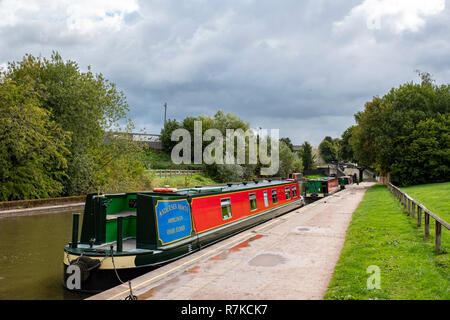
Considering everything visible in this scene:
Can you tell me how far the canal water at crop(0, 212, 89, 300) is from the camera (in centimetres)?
750

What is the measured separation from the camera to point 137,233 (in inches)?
316

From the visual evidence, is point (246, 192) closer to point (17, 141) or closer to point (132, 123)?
point (17, 141)

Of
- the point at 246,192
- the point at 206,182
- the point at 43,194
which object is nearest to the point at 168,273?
the point at 246,192

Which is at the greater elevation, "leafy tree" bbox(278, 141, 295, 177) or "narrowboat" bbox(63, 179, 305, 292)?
"leafy tree" bbox(278, 141, 295, 177)

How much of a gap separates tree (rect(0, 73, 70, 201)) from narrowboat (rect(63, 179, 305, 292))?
13007mm

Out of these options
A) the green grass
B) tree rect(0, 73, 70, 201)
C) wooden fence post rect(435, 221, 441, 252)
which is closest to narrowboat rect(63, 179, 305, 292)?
the green grass

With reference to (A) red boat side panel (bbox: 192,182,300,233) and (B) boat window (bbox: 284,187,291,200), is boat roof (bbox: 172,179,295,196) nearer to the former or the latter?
(A) red boat side panel (bbox: 192,182,300,233)

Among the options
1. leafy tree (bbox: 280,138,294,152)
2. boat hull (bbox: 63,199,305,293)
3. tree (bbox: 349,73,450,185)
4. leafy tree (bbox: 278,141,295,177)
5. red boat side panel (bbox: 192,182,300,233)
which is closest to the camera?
boat hull (bbox: 63,199,305,293)

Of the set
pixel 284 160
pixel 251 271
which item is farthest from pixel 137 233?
pixel 284 160

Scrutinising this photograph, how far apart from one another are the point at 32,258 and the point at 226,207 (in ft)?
18.8

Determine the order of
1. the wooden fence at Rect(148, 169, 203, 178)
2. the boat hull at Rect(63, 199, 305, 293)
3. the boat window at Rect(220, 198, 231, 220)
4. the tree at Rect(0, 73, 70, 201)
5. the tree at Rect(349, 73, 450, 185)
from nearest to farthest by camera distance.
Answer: the boat hull at Rect(63, 199, 305, 293), the boat window at Rect(220, 198, 231, 220), the tree at Rect(0, 73, 70, 201), the tree at Rect(349, 73, 450, 185), the wooden fence at Rect(148, 169, 203, 178)

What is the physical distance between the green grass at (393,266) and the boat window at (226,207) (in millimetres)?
3674

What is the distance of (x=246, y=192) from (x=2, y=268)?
7863 mm

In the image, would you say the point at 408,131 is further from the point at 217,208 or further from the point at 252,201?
the point at 217,208
